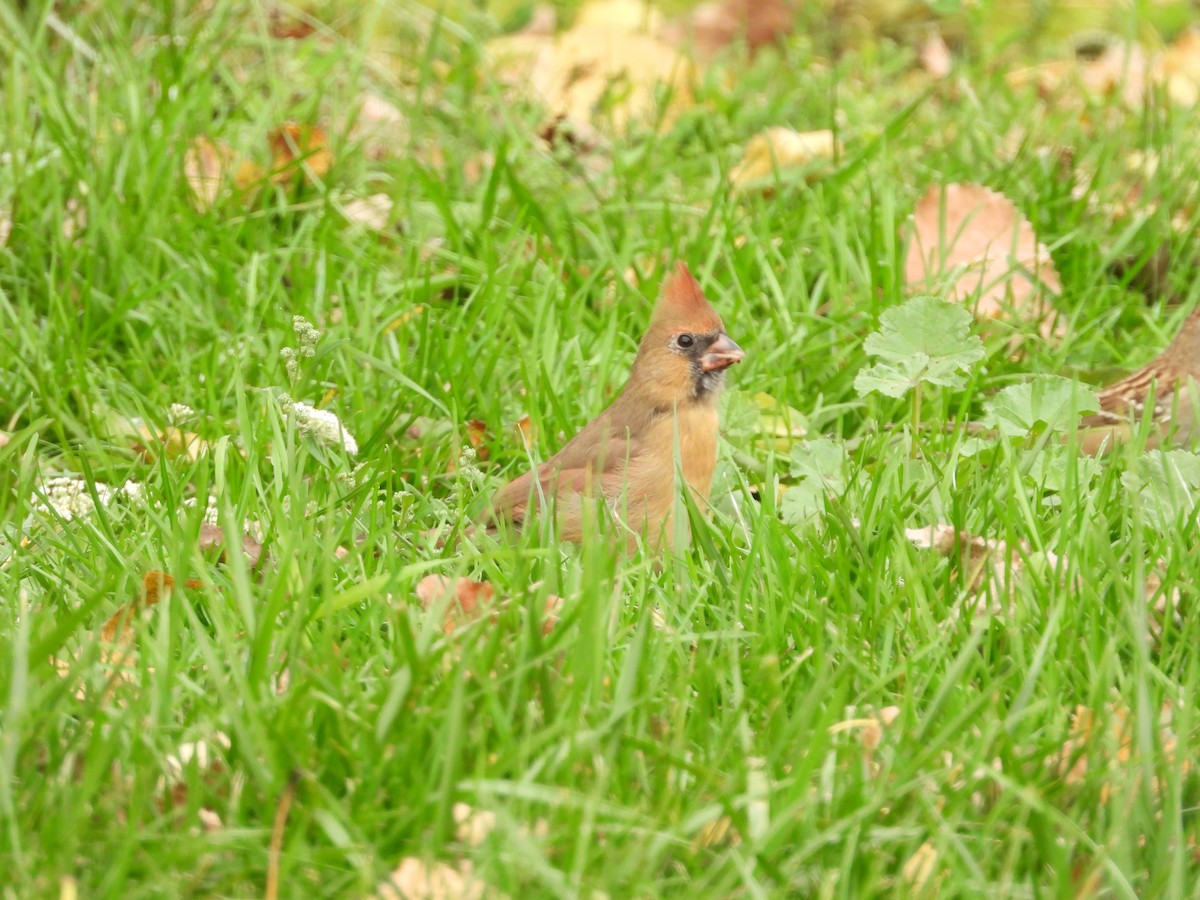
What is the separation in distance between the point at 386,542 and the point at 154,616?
0.41 metres

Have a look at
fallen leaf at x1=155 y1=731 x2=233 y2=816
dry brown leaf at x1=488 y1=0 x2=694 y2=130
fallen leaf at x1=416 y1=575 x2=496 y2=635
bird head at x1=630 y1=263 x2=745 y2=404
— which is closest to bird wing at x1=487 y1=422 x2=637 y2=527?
bird head at x1=630 y1=263 x2=745 y2=404

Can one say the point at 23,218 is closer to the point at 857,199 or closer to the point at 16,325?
the point at 16,325

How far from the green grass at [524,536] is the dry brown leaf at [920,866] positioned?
0.04 ft

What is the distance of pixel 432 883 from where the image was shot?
1.99 metres

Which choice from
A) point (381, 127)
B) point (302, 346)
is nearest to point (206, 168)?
point (381, 127)

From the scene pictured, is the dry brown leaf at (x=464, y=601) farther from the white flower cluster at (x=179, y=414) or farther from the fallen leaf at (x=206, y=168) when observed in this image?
the fallen leaf at (x=206, y=168)

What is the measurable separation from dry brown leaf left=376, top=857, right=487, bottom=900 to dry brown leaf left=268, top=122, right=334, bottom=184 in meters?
2.91

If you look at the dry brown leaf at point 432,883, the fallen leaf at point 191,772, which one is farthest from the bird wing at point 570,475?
the dry brown leaf at point 432,883

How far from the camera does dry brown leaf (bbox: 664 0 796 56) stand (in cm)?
670

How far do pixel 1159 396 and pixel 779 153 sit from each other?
1482 mm

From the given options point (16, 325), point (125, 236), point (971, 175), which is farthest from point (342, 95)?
point (971, 175)

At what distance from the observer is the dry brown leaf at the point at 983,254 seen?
418 centimetres

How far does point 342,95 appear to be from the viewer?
5039 mm

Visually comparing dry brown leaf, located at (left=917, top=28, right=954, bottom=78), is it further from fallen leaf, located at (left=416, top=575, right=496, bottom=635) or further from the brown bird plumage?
fallen leaf, located at (left=416, top=575, right=496, bottom=635)
